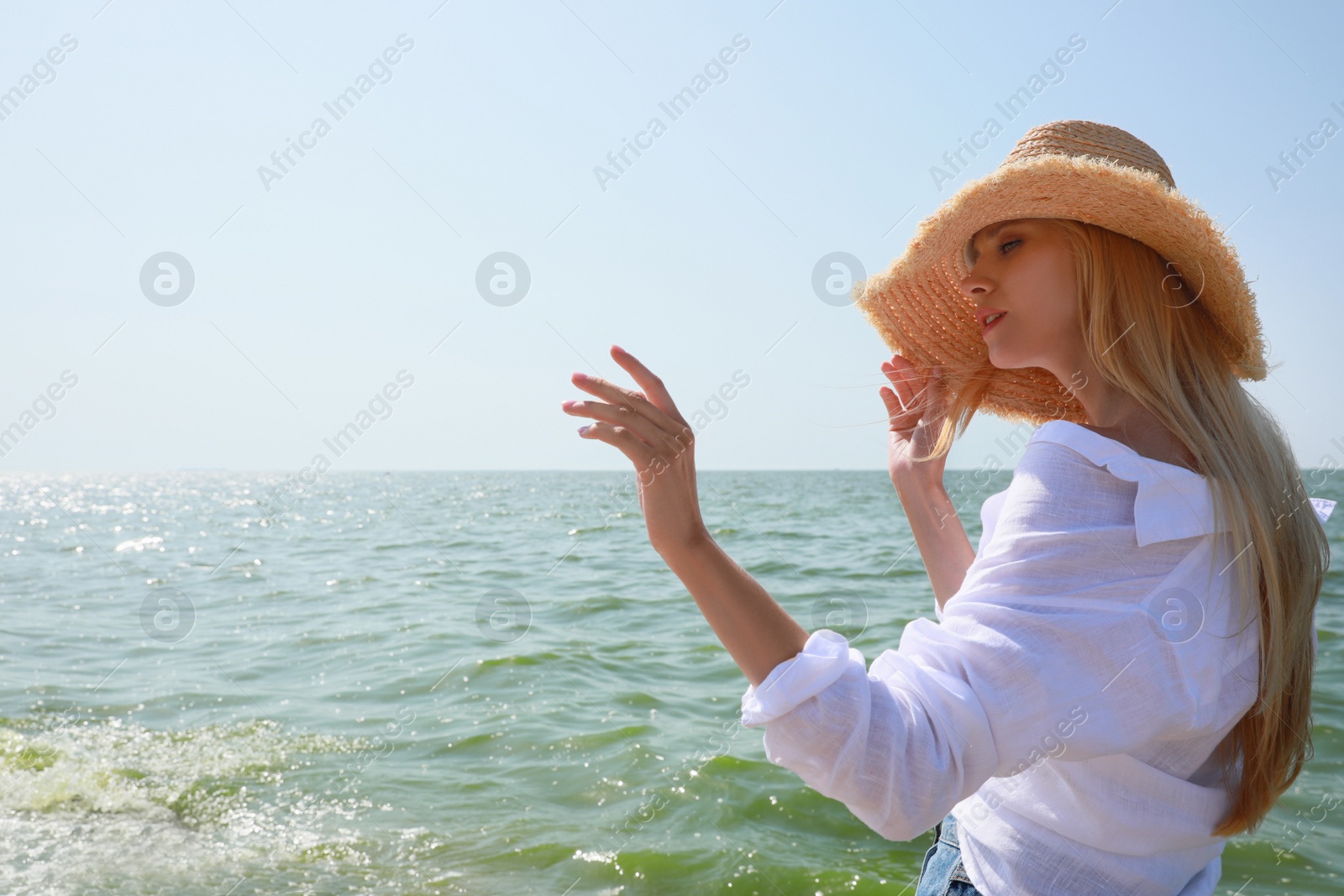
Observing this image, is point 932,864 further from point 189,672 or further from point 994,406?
point 189,672

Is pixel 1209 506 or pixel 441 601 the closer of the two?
pixel 1209 506

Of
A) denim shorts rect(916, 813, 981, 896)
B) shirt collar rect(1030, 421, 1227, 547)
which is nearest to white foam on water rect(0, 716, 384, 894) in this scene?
denim shorts rect(916, 813, 981, 896)

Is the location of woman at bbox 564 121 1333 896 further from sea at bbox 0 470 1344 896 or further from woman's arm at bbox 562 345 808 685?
sea at bbox 0 470 1344 896

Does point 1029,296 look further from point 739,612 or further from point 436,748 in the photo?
point 436,748


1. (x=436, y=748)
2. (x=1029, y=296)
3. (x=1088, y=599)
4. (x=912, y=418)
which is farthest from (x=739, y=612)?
(x=436, y=748)

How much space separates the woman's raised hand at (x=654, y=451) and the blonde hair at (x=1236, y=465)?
71cm

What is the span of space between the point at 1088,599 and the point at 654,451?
58 centimetres

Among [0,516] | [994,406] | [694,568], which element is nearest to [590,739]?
[994,406]

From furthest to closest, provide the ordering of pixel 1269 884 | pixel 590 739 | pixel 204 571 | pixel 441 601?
1. pixel 204 571
2. pixel 441 601
3. pixel 590 739
4. pixel 1269 884

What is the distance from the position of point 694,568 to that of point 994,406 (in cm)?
→ 132

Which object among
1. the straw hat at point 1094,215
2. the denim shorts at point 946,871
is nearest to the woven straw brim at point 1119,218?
the straw hat at point 1094,215

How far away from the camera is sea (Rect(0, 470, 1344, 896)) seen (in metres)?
3.72

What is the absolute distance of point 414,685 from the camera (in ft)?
20.4

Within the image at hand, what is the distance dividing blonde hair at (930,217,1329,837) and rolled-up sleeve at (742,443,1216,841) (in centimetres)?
23
